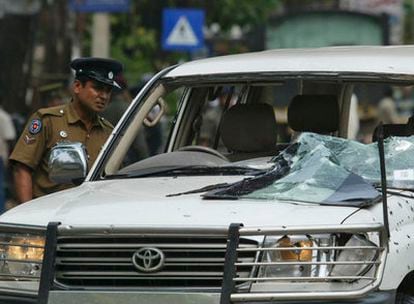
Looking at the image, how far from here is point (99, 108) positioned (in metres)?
8.12

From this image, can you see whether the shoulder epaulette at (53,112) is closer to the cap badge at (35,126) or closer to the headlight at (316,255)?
the cap badge at (35,126)

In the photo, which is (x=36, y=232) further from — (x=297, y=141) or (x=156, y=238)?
(x=297, y=141)

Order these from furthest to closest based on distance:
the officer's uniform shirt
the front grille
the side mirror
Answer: the officer's uniform shirt
the side mirror
the front grille

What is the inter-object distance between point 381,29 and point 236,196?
2315cm

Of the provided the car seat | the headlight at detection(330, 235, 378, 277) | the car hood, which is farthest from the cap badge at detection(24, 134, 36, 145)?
the headlight at detection(330, 235, 378, 277)

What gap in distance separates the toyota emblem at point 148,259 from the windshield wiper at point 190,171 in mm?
1037

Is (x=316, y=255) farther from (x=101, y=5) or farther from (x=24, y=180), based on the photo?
(x=101, y=5)

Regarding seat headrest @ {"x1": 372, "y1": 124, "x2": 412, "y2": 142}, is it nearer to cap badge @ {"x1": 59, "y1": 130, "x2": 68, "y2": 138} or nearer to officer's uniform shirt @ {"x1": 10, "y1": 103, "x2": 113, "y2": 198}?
officer's uniform shirt @ {"x1": 10, "y1": 103, "x2": 113, "y2": 198}

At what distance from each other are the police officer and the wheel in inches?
106

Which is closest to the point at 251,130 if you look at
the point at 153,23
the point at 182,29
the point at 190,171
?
the point at 190,171

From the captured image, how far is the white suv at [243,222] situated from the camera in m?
5.54

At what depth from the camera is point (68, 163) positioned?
6820 mm

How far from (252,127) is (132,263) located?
175 cm

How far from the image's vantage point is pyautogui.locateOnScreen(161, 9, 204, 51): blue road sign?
21356mm
